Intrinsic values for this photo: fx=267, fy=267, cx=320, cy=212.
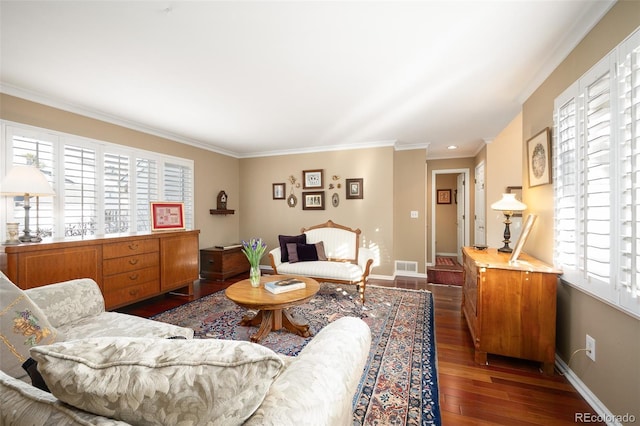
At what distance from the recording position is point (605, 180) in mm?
1573

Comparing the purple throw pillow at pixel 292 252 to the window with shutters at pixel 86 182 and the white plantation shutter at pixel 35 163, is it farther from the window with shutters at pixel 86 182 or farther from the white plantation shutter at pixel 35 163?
the white plantation shutter at pixel 35 163

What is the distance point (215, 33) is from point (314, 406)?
2265 millimetres

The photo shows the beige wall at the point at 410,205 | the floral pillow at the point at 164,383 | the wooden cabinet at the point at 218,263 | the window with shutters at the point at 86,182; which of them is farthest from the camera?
the beige wall at the point at 410,205

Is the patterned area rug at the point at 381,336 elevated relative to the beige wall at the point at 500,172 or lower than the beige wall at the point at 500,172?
lower

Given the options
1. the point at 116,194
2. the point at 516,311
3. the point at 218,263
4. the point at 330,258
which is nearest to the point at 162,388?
the point at 516,311

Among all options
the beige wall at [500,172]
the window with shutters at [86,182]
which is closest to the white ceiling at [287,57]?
the window with shutters at [86,182]

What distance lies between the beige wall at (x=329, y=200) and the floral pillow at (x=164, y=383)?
14.2ft

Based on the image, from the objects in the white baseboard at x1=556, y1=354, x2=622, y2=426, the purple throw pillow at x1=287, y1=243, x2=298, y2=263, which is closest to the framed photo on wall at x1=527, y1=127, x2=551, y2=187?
the white baseboard at x1=556, y1=354, x2=622, y2=426

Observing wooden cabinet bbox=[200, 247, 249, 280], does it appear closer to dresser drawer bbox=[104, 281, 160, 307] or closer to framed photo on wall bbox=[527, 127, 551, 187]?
dresser drawer bbox=[104, 281, 160, 307]

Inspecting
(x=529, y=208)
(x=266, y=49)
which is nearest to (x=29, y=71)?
(x=266, y=49)

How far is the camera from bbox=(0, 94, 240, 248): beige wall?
9.20 ft

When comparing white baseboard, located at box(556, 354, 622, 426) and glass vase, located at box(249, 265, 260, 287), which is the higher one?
glass vase, located at box(249, 265, 260, 287)

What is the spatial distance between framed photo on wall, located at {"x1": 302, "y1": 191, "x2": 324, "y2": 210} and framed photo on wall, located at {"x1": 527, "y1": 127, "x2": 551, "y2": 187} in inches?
128

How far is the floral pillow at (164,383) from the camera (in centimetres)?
61
